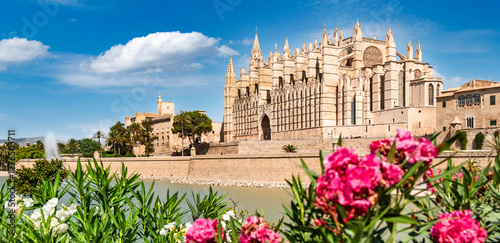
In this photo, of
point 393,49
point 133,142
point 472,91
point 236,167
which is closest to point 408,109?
point 472,91

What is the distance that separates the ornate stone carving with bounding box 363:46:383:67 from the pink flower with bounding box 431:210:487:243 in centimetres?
4990

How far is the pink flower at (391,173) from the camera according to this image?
2512 mm

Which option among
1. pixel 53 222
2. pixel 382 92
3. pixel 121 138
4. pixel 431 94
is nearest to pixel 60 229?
pixel 53 222

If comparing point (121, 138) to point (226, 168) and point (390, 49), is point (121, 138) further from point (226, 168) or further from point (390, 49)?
point (390, 49)

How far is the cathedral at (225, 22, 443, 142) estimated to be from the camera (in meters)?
42.1

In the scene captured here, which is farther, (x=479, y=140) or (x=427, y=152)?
(x=479, y=140)

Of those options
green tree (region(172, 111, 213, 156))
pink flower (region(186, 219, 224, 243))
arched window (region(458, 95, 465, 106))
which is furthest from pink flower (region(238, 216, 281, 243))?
green tree (region(172, 111, 213, 156))

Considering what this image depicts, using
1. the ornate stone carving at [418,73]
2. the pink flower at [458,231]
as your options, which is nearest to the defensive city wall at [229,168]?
the ornate stone carving at [418,73]

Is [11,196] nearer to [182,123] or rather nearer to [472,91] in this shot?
[472,91]

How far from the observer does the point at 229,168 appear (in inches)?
1657

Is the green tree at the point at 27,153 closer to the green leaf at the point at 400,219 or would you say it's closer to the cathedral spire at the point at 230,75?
the cathedral spire at the point at 230,75

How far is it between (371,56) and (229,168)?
2139 centimetres

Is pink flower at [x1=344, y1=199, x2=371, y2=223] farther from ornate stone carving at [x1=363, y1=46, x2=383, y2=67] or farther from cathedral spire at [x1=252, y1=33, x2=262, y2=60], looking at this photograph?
cathedral spire at [x1=252, y1=33, x2=262, y2=60]

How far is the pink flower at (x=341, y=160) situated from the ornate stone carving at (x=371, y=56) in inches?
1992
